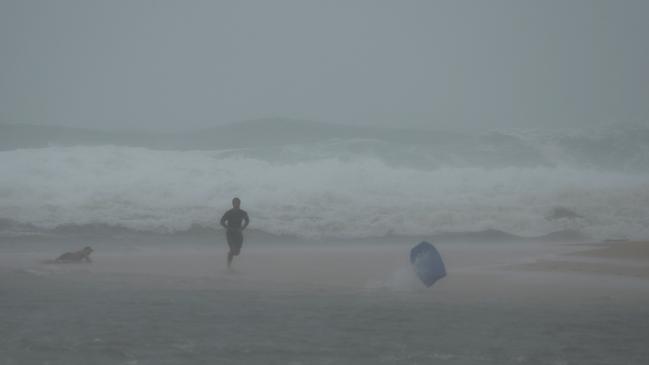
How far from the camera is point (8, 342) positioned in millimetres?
6918

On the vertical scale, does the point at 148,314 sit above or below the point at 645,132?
below

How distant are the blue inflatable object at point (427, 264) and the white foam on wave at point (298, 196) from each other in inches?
305

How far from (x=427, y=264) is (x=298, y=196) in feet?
34.4

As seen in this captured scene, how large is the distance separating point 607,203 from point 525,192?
98.8 inches

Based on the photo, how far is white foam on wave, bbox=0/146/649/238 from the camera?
62.1 ft

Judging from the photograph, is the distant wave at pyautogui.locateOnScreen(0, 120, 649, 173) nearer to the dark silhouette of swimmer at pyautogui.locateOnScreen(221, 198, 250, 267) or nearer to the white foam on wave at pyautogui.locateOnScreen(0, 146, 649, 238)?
the white foam on wave at pyautogui.locateOnScreen(0, 146, 649, 238)

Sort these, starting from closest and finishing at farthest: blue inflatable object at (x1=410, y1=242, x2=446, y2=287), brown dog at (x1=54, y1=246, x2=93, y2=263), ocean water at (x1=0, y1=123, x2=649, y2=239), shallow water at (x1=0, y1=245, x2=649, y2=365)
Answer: shallow water at (x1=0, y1=245, x2=649, y2=365)
blue inflatable object at (x1=410, y1=242, x2=446, y2=287)
brown dog at (x1=54, y1=246, x2=93, y2=263)
ocean water at (x1=0, y1=123, x2=649, y2=239)

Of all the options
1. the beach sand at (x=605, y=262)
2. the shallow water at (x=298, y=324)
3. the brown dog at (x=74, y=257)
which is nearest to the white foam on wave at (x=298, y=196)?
the beach sand at (x=605, y=262)

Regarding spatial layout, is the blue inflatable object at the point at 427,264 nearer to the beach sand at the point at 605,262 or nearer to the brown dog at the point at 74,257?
the beach sand at the point at 605,262

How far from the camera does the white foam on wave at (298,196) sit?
18.9 meters

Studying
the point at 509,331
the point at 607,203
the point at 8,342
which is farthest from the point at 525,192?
the point at 8,342

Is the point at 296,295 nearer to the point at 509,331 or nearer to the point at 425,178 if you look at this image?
the point at 509,331

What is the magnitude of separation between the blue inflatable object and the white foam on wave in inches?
305

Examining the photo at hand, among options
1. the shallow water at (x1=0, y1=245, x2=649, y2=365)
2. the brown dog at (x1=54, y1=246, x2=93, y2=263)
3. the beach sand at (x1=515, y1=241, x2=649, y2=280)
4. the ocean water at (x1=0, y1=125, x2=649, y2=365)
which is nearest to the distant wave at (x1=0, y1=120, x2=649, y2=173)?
the ocean water at (x1=0, y1=125, x2=649, y2=365)
